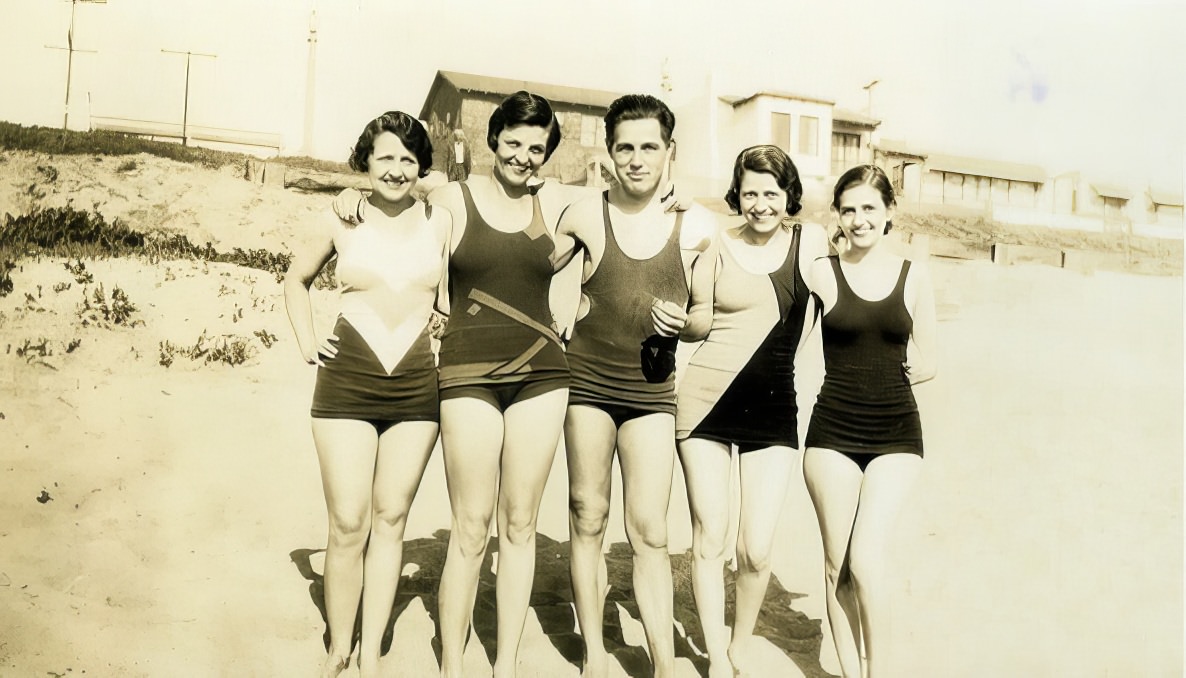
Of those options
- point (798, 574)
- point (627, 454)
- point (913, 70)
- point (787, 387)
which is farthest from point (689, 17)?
point (798, 574)

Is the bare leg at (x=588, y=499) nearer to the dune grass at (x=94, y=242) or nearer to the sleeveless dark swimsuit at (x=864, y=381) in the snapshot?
the sleeveless dark swimsuit at (x=864, y=381)

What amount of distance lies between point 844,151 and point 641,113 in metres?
1.51

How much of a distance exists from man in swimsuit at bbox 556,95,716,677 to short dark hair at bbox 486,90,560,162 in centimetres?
26

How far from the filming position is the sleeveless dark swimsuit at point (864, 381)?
13.4ft

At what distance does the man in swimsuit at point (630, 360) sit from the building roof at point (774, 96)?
1100 millimetres

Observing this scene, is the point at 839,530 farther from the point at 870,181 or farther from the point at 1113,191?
the point at 1113,191

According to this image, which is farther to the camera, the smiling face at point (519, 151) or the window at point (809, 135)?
the window at point (809, 135)

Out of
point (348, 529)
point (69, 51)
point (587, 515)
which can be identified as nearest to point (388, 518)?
point (348, 529)

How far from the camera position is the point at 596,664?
388 cm

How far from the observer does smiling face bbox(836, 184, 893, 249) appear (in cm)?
423

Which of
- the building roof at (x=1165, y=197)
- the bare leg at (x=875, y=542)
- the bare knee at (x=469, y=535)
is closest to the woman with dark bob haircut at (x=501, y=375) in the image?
the bare knee at (x=469, y=535)

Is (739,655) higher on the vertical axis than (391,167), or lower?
lower

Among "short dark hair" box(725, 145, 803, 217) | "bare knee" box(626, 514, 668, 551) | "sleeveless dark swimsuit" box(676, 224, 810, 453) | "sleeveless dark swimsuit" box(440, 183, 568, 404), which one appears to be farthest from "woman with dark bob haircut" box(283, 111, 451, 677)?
"short dark hair" box(725, 145, 803, 217)

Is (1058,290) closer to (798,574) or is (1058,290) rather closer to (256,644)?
(798,574)
